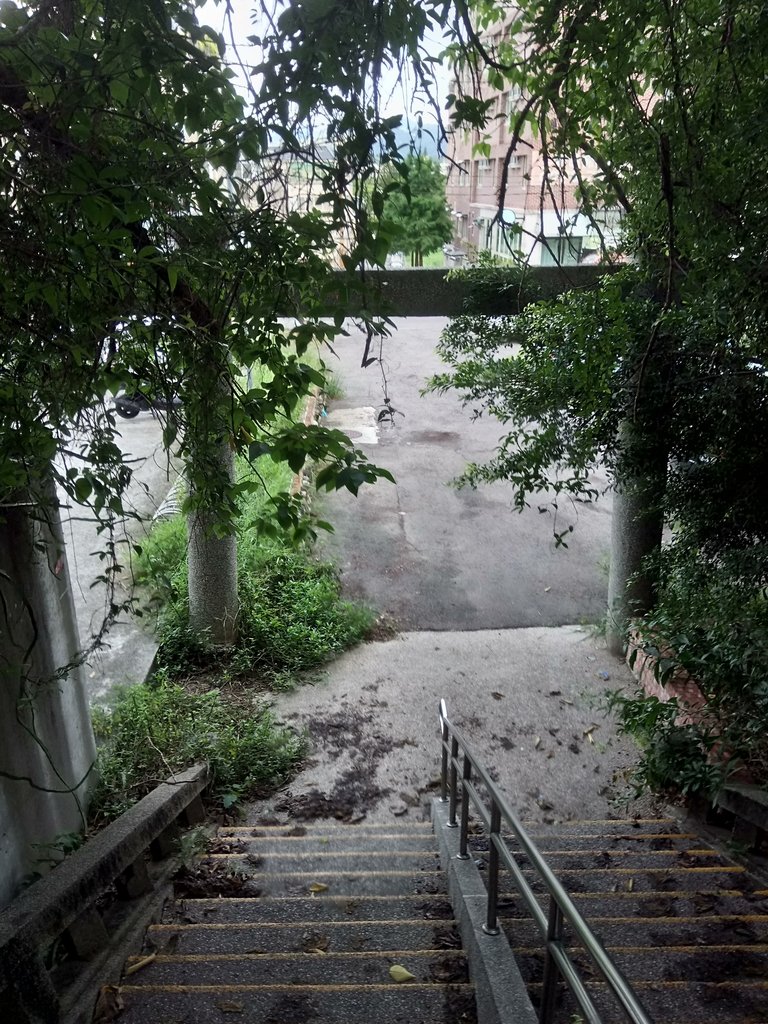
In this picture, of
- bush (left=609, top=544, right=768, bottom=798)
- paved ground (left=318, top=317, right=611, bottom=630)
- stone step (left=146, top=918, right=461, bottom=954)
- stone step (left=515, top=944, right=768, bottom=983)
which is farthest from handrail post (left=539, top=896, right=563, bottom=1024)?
paved ground (left=318, top=317, right=611, bottom=630)

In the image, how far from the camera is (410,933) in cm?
322

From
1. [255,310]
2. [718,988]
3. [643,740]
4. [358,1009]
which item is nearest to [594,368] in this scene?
[643,740]

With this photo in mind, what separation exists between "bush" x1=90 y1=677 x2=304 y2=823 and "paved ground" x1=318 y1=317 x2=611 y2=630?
249cm

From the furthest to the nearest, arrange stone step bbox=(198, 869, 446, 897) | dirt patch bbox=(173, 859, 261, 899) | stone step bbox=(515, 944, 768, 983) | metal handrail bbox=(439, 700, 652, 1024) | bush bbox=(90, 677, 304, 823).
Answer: bush bbox=(90, 677, 304, 823) < stone step bbox=(198, 869, 446, 897) < dirt patch bbox=(173, 859, 261, 899) < stone step bbox=(515, 944, 768, 983) < metal handrail bbox=(439, 700, 652, 1024)

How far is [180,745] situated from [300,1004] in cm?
272

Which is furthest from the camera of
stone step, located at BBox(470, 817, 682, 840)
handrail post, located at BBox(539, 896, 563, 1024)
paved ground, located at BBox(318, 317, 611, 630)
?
paved ground, located at BBox(318, 317, 611, 630)

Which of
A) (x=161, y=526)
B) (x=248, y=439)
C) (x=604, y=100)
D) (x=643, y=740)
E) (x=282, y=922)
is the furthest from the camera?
(x=161, y=526)

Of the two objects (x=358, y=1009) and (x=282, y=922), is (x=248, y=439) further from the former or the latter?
(x=282, y=922)

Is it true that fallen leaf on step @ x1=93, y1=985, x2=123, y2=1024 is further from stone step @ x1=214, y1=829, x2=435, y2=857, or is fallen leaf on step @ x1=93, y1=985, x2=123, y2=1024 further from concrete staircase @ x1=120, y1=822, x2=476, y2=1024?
stone step @ x1=214, y1=829, x2=435, y2=857

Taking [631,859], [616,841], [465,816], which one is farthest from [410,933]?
[616,841]

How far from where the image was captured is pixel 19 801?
10.5 feet

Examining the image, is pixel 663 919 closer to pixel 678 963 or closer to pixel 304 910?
pixel 678 963

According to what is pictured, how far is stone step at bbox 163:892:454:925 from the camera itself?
346 centimetres

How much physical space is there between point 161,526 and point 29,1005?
669cm
